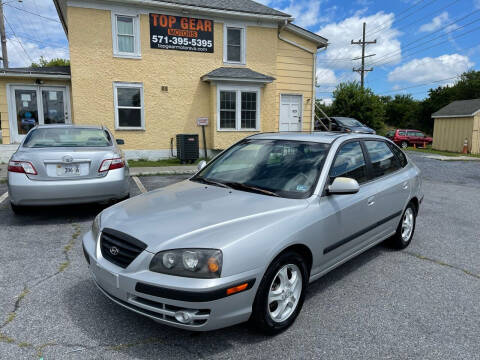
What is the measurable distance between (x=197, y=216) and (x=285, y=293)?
35.2 inches

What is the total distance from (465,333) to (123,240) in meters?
2.68

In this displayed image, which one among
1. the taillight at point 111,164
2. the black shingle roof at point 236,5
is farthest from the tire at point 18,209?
the black shingle roof at point 236,5

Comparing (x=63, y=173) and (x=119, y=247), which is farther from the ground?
(x=63, y=173)

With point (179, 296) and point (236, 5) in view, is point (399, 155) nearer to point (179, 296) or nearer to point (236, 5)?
point (179, 296)

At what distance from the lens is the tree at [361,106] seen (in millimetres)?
30203

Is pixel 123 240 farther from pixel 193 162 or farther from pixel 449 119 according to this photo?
pixel 449 119

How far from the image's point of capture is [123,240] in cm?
258

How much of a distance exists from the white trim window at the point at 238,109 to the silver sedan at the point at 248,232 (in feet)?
34.1

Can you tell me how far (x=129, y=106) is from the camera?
1333 centimetres

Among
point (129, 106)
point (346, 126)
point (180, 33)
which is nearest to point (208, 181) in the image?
point (129, 106)

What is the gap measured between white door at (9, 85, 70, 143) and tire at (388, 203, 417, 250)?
12.6 metres

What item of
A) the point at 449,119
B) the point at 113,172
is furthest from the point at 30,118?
the point at 449,119

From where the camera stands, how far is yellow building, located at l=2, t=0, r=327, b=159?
41.3ft

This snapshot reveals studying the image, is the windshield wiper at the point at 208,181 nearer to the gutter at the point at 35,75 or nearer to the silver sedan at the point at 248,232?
the silver sedan at the point at 248,232
